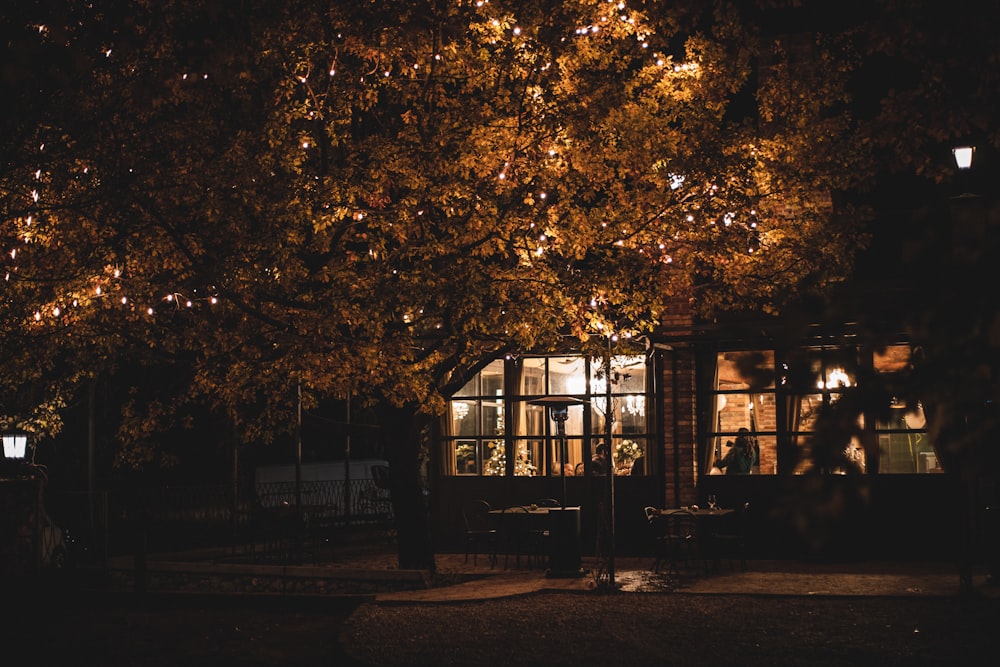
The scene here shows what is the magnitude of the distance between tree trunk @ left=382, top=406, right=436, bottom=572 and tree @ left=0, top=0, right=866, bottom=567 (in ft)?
4.07

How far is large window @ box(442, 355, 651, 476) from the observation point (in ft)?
55.7

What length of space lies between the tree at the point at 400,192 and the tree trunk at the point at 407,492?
1.24 metres

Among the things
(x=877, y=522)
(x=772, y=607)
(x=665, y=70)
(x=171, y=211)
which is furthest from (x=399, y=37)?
(x=877, y=522)

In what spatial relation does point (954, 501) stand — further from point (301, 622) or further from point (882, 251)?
point (301, 622)

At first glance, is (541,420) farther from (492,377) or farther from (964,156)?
(964,156)

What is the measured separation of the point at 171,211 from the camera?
12297mm

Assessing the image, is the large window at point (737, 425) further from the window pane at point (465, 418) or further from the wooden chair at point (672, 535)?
the window pane at point (465, 418)

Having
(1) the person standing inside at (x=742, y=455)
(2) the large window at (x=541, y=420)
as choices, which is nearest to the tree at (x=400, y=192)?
(1) the person standing inside at (x=742, y=455)

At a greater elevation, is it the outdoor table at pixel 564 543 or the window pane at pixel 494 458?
the window pane at pixel 494 458

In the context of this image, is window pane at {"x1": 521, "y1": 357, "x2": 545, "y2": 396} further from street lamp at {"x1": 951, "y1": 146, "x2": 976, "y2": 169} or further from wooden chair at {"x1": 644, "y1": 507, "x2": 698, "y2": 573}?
street lamp at {"x1": 951, "y1": 146, "x2": 976, "y2": 169}

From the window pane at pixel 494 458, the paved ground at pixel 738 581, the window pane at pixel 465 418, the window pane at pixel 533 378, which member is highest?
the window pane at pixel 533 378

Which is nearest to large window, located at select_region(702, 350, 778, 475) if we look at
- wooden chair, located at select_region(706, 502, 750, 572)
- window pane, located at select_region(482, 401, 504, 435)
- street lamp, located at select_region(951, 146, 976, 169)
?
wooden chair, located at select_region(706, 502, 750, 572)

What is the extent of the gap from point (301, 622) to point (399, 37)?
6553 mm

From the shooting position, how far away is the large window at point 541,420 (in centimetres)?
1698
